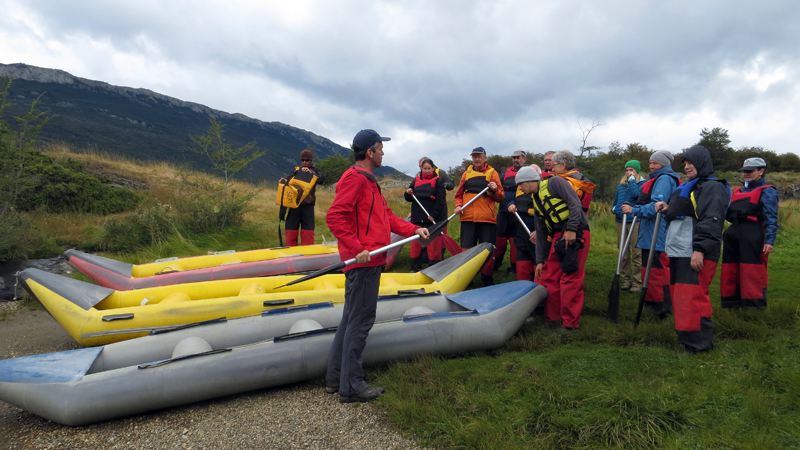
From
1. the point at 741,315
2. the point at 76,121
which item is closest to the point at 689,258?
the point at 741,315

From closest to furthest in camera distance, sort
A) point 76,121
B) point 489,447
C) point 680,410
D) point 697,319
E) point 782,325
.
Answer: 1. point 489,447
2. point 680,410
3. point 697,319
4. point 782,325
5. point 76,121

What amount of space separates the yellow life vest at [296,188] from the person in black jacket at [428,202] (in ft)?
6.40

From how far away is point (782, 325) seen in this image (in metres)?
4.50

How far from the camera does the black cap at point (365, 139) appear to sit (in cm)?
344

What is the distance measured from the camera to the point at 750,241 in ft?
17.2

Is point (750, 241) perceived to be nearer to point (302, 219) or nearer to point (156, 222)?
point (302, 219)

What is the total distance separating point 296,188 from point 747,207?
23.0 feet

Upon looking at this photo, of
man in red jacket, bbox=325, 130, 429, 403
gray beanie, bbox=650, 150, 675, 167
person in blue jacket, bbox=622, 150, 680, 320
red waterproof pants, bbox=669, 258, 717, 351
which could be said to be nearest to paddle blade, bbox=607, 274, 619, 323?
person in blue jacket, bbox=622, 150, 680, 320

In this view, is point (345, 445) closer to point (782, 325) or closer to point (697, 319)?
point (697, 319)

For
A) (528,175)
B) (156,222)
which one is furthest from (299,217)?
(528,175)

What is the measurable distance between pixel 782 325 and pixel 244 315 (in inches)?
231

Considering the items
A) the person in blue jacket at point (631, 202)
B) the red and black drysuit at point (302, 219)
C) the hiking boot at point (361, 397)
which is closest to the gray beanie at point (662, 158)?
the person in blue jacket at point (631, 202)

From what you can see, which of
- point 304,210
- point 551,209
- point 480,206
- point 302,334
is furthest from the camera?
point 304,210

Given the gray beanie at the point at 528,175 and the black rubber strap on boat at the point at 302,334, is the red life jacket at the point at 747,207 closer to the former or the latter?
the gray beanie at the point at 528,175
